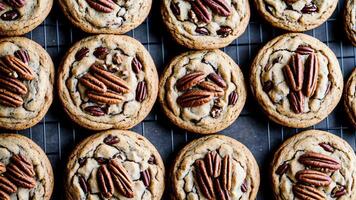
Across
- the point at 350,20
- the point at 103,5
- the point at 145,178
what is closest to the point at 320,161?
the point at 350,20

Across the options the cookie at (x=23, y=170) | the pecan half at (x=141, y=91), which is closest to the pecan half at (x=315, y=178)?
the pecan half at (x=141, y=91)

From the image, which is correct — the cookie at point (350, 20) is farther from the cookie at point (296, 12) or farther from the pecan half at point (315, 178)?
the pecan half at point (315, 178)

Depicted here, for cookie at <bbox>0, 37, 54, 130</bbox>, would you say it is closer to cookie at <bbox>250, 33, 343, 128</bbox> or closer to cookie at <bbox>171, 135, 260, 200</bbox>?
cookie at <bbox>171, 135, 260, 200</bbox>

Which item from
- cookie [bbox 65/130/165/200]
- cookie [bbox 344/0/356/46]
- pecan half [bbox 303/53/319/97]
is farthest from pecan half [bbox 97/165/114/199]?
cookie [bbox 344/0/356/46]

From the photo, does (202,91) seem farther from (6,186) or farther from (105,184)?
(6,186)

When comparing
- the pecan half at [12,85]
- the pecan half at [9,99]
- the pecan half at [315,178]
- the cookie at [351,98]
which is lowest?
the pecan half at [315,178]

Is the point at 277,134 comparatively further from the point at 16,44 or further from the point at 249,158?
the point at 16,44
